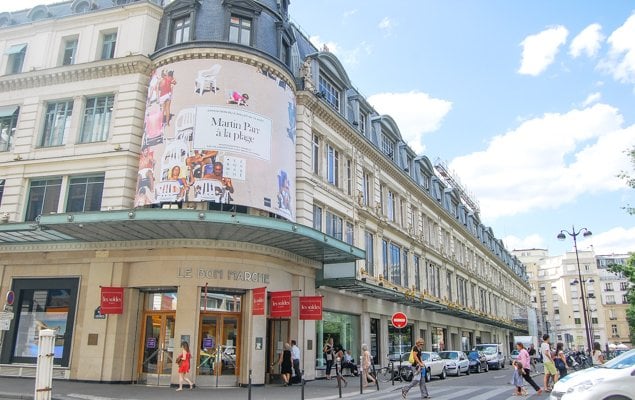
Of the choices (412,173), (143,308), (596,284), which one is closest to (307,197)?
(143,308)

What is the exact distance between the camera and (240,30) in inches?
874

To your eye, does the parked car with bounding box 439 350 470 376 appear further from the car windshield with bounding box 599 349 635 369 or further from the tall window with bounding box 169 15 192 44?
the tall window with bounding box 169 15 192 44

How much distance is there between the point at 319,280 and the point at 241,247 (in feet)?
17.4

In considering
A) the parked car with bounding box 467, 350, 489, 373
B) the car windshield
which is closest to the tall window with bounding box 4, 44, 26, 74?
the car windshield

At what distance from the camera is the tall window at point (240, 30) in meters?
22.0

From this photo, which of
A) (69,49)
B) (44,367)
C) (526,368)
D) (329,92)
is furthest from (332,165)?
(44,367)

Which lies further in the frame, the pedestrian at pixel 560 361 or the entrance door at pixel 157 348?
the entrance door at pixel 157 348

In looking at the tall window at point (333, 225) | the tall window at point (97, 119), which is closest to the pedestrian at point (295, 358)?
the tall window at point (333, 225)

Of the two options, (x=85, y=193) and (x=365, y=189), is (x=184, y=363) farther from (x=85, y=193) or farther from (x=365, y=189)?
(x=365, y=189)

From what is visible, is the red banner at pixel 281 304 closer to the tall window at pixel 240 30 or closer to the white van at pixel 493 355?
the tall window at pixel 240 30

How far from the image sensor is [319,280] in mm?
23703

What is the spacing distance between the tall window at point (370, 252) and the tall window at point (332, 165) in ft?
14.4

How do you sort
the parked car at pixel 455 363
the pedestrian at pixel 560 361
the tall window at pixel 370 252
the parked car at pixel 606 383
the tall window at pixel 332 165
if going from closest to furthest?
the parked car at pixel 606 383, the pedestrian at pixel 560 361, the tall window at pixel 332 165, the parked car at pixel 455 363, the tall window at pixel 370 252

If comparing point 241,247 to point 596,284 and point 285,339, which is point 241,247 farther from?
point 596,284
